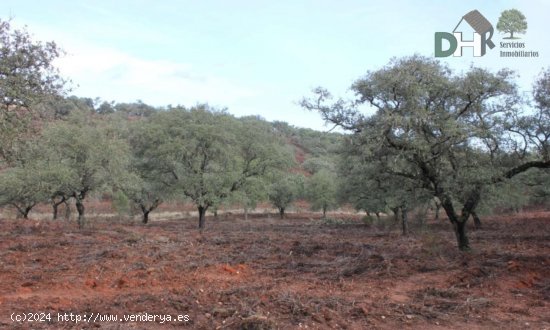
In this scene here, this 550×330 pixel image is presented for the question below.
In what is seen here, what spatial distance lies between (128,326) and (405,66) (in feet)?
32.2

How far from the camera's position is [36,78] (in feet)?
35.9

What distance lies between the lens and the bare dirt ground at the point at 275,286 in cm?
725

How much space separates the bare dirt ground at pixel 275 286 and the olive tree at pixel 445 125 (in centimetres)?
260

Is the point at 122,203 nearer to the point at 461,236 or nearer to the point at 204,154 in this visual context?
the point at 204,154

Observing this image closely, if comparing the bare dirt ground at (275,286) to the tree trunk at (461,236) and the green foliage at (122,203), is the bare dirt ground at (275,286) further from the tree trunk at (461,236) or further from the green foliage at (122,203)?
the green foliage at (122,203)

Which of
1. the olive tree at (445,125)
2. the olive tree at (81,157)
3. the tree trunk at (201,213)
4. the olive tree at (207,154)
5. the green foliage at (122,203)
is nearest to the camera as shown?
the olive tree at (445,125)

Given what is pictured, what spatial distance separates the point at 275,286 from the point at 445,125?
6.41 metres

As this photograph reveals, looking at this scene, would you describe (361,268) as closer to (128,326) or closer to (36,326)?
(128,326)

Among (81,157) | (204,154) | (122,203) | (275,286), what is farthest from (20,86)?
(122,203)

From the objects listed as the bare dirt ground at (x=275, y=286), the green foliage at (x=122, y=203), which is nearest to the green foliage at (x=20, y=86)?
the bare dirt ground at (x=275, y=286)

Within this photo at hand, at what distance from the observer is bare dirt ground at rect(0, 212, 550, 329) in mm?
7250

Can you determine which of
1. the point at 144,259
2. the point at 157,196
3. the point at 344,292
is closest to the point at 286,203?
the point at 157,196

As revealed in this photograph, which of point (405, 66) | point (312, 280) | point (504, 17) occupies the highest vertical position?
point (504, 17)

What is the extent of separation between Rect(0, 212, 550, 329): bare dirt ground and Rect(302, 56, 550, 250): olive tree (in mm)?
2597
